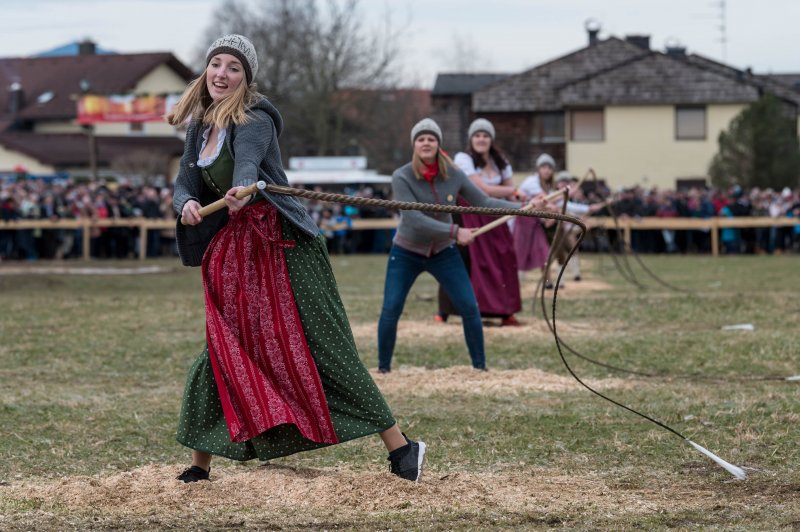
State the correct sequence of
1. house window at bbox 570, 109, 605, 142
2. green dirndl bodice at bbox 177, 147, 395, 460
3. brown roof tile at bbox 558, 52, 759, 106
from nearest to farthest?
green dirndl bodice at bbox 177, 147, 395, 460
brown roof tile at bbox 558, 52, 759, 106
house window at bbox 570, 109, 605, 142

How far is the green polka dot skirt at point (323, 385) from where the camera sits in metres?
6.57

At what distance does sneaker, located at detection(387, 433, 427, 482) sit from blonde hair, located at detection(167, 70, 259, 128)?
5.74ft

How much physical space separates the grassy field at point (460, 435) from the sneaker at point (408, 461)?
8 cm

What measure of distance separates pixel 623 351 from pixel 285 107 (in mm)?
51139

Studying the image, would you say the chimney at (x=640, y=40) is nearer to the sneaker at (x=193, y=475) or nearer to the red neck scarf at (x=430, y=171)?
the red neck scarf at (x=430, y=171)

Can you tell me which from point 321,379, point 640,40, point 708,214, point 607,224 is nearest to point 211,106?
point 321,379

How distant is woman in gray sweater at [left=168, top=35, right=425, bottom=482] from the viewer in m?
6.50

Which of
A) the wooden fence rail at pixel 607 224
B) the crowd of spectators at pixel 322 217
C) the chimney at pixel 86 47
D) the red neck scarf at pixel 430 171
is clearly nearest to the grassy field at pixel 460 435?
the red neck scarf at pixel 430 171

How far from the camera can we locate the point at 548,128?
6178 centimetres

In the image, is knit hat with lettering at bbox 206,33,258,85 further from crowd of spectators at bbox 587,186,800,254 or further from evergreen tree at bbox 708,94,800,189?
evergreen tree at bbox 708,94,800,189

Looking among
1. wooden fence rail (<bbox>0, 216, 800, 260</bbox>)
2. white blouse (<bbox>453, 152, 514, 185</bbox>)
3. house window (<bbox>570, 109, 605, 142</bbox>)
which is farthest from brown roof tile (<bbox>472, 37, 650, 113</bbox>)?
white blouse (<bbox>453, 152, 514, 185</bbox>)

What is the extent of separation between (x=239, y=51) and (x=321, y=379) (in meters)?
1.55

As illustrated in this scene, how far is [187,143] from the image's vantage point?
6703 millimetres

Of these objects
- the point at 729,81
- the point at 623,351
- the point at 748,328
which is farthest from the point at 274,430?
the point at 729,81
